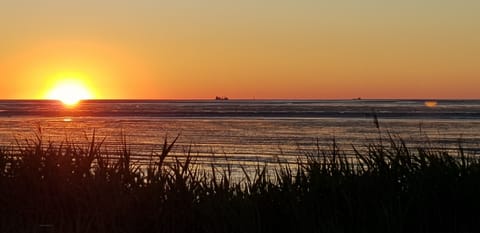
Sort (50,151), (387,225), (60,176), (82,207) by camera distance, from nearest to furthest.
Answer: (387,225)
(82,207)
(60,176)
(50,151)

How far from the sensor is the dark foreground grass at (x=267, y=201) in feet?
26.3

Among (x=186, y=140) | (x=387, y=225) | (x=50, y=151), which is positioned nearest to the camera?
(x=387, y=225)

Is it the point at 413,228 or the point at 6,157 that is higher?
the point at 6,157

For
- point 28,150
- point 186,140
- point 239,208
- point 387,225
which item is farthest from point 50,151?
point 186,140

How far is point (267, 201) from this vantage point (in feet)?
27.8

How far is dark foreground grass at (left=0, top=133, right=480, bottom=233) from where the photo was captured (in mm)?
8023

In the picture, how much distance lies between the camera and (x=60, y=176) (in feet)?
31.3

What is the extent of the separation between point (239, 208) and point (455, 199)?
7.92 feet

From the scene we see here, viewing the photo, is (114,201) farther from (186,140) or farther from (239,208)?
(186,140)

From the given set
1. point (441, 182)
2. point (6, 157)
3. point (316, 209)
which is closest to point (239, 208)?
point (316, 209)

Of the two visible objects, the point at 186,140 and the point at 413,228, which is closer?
the point at 413,228

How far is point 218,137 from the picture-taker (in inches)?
1262

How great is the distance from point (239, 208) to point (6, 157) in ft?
13.8

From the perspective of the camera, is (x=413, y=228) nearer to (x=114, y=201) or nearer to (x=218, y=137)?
(x=114, y=201)
